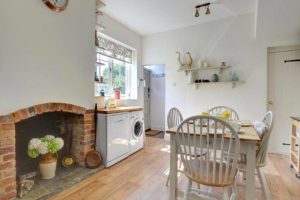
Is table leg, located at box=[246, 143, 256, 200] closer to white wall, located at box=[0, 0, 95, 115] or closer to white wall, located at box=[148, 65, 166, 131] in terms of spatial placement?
white wall, located at box=[0, 0, 95, 115]

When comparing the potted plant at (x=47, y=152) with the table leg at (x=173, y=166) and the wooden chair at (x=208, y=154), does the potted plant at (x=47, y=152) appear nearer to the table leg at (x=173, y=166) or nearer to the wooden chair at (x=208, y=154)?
the table leg at (x=173, y=166)

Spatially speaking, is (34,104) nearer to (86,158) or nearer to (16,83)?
(16,83)

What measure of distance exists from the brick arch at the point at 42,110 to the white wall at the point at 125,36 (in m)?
1.48

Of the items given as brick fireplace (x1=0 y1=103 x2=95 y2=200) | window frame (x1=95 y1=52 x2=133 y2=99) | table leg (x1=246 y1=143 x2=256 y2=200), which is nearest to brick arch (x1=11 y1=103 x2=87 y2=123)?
brick fireplace (x1=0 y1=103 x2=95 y2=200)

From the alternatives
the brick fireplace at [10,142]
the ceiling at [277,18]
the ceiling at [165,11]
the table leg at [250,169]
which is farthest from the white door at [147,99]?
the table leg at [250,169]

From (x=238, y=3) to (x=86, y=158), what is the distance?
11.6ft

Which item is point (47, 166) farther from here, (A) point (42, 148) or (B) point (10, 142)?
(B) point (10, 142)

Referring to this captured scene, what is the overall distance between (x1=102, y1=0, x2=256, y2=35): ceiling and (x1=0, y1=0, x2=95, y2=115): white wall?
0.69 m

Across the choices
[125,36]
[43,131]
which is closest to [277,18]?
[125,36]

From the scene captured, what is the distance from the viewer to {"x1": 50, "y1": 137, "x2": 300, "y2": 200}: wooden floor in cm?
205

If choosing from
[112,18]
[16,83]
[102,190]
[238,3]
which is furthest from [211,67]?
[16,83]

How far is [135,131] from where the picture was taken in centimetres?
354

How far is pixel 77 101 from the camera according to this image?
8.52 feet

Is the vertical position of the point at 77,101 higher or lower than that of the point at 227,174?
higher
